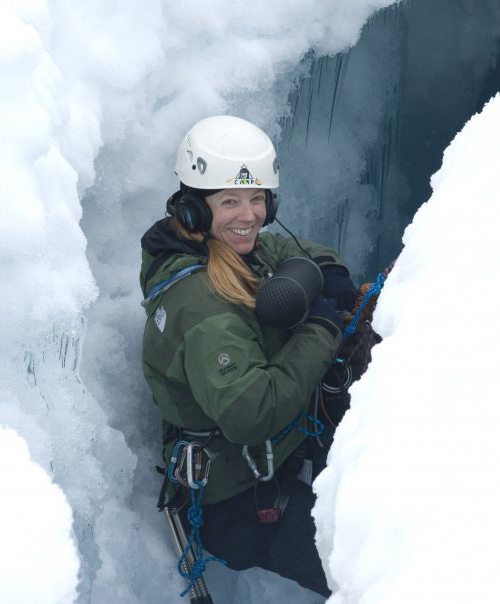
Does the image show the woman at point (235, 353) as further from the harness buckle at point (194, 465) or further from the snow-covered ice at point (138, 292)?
the snow-covered ice at point (138, 292)

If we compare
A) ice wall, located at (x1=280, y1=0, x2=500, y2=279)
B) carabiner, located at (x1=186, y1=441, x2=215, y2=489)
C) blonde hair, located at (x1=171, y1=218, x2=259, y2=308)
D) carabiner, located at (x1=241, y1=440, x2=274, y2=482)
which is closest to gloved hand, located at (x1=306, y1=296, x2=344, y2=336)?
blonde hair, located at (x1=171, y1=218, x2=259, y2=308)

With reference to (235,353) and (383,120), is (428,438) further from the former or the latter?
(383,120)

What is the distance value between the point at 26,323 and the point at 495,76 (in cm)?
339

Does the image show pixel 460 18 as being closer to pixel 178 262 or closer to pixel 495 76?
pixel 495 76

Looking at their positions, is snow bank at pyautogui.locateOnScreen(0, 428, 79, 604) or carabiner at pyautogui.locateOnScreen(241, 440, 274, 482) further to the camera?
carabiner at pyautogui.locateOnScreen(241, 440, 274, 482)

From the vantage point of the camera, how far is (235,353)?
2.22 m

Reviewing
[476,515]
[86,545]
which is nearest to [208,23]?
[86,545]

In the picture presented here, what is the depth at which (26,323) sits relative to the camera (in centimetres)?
210

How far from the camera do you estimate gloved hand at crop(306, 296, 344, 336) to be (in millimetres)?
2416

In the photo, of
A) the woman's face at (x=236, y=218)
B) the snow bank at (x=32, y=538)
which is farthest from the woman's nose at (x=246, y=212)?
the snow bank at (x=32, y=538)

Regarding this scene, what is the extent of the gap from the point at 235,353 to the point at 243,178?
607 millimetres

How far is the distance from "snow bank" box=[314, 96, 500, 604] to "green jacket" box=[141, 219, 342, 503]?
23.8 inches

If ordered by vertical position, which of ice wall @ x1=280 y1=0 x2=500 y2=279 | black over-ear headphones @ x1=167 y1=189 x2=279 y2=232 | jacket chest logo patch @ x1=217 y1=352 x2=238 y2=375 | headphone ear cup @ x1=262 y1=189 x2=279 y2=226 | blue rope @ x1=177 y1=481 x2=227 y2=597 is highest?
ice wall @ x1=280 y1=0 x2=500 y2=279

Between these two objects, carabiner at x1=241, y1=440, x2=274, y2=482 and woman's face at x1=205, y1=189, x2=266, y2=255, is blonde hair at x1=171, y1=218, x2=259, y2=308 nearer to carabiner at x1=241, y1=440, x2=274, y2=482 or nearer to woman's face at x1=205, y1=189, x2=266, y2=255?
woman's face at x1=205, y1=189, x2=266, y2=255
